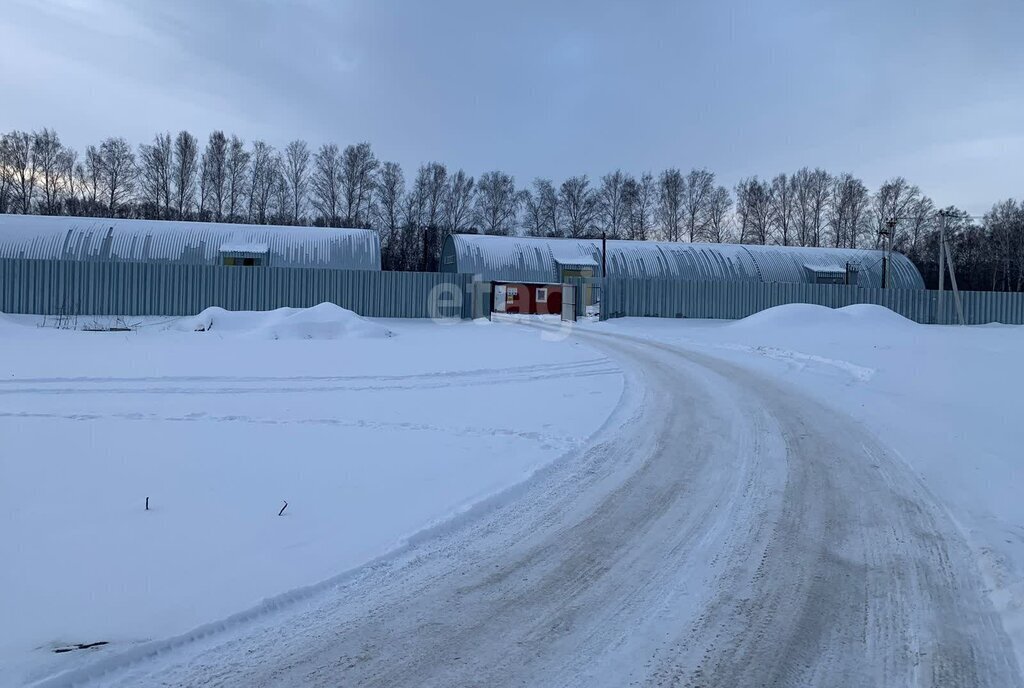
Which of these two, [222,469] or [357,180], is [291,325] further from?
[357,180]

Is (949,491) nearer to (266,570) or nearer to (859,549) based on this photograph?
(859,549)

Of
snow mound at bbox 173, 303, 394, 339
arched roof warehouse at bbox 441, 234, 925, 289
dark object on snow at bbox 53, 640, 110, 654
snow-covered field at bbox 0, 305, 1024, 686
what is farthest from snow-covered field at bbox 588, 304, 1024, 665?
arched roof warehouse at bbox 441, 234, 925, 289

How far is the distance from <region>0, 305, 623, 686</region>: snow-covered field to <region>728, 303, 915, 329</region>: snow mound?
43.2 ft

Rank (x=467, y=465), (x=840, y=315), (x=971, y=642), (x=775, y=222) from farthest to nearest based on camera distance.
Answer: (x=775, y=222)
(x=840, y=315)
(x=467, y=465)
(x=971, y=642)

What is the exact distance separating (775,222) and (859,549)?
75.7 metres

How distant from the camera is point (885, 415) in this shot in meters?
9.12

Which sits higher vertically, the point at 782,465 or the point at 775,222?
the point at 775,222

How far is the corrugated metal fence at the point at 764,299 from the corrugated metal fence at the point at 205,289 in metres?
8.22

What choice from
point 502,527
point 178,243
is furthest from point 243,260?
point 502,527

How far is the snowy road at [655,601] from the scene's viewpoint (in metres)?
3.01

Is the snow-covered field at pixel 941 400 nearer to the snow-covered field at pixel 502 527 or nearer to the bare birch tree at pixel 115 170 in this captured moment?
the snow-covered field at pixel 502 527

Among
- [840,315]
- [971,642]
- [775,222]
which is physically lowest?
[971,642]

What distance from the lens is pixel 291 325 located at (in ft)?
66.3


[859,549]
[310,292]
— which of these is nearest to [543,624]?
[859,549]
